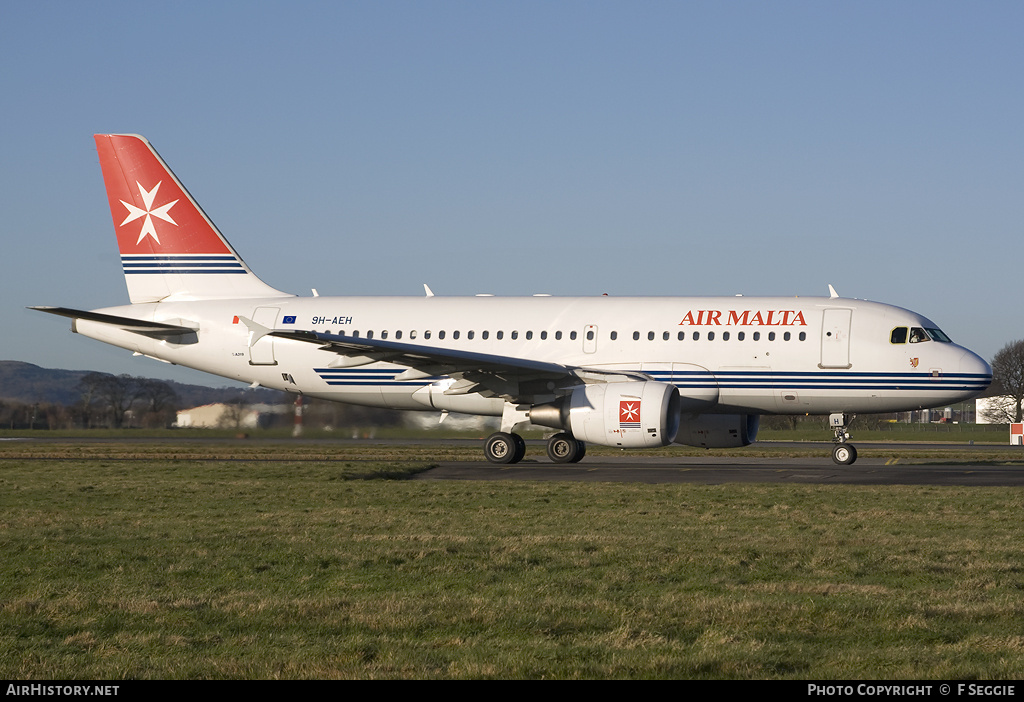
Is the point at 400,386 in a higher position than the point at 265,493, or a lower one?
higher

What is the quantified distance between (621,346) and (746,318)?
2992 mm

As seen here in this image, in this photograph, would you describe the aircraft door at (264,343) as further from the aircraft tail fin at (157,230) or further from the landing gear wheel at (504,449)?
the landing gear wheel at (504,449)

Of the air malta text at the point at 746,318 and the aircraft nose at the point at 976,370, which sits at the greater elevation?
the air malta text at the point at 746,318

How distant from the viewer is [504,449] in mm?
25516

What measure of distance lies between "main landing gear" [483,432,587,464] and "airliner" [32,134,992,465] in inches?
1.7

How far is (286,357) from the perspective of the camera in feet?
91.4

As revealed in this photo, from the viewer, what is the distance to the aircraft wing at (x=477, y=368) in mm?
23609

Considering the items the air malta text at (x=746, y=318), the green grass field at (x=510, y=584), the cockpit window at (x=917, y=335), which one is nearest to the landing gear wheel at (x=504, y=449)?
the air malta text at (x=746, y=318)

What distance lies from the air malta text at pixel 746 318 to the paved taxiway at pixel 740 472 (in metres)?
3.33

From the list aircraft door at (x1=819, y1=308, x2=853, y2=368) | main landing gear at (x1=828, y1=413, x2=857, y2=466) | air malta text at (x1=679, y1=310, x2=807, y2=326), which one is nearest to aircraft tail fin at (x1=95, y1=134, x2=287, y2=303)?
air malta text at (x1=679, y1=310, x2=807, y2=326)

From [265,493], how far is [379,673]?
11634 mm

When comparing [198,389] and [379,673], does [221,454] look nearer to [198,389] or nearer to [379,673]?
[198,389]

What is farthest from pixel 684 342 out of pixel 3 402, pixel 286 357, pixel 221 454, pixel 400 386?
pixel 3 402

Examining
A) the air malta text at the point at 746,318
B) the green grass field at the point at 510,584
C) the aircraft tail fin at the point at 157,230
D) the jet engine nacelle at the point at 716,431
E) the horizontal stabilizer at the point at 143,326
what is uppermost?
the aircraft tail fin at the point at 157,230
